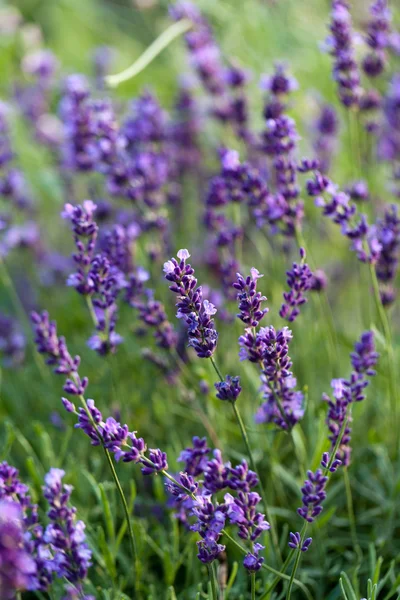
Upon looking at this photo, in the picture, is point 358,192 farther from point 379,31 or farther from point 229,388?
point 229,388

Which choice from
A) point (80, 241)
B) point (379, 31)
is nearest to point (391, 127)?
point (379, 31)

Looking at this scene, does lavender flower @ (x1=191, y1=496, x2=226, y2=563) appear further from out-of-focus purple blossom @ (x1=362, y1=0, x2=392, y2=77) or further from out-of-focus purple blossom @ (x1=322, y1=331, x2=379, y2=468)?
out-of-focus purple blossom @ (x1=362, y1=0, x2=392, y2=77)

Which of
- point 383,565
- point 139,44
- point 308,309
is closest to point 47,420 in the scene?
point 308,309

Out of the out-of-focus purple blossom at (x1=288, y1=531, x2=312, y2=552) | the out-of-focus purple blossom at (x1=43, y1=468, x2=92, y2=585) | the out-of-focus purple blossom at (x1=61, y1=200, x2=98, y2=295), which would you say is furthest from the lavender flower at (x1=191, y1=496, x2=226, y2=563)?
the out-of-focus purple blossom at (x1=61, y1=200, x2=98, y2=295)

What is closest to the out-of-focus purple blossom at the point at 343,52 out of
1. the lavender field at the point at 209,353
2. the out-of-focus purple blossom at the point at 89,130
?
the lavender field at the point at 209,353

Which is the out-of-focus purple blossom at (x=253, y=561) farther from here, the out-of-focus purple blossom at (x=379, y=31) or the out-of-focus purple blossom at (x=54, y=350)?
the out-of-focus purple blossom at (x=379, y=31)
